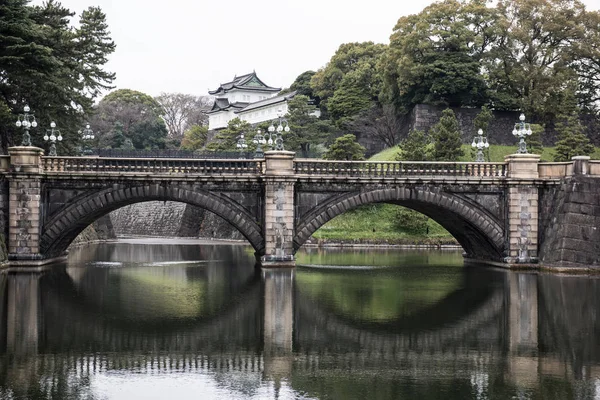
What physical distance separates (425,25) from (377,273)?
37.4 metres

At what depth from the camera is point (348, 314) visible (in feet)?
83.5

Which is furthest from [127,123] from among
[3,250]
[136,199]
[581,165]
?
[581,165]

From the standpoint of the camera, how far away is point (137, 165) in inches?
1569

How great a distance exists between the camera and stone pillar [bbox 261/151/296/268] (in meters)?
39.5

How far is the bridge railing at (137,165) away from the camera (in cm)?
3947

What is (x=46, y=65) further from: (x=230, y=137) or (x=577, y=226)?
(x=230, y=137)

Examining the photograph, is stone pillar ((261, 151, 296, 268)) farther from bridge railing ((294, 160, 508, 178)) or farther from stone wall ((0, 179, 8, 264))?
stone wall ((0, 179, 8, 264))

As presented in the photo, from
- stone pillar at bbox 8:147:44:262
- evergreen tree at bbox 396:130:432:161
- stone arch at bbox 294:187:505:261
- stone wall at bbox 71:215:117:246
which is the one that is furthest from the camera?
stone wall at bbox 71:215:117:246

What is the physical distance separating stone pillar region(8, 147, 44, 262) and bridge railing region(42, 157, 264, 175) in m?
1.05

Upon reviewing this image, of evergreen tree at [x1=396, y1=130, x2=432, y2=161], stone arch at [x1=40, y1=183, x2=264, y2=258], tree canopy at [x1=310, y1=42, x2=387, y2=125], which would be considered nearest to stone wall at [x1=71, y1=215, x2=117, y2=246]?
tree canopy at [x1=310, y1=42, x2=387, y2=125]

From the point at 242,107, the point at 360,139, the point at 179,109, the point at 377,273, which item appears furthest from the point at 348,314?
the point at 179,109

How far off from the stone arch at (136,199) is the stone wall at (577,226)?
47.1 feet

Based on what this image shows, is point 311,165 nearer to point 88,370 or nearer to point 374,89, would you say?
point 88,370

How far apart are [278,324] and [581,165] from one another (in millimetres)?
22213
